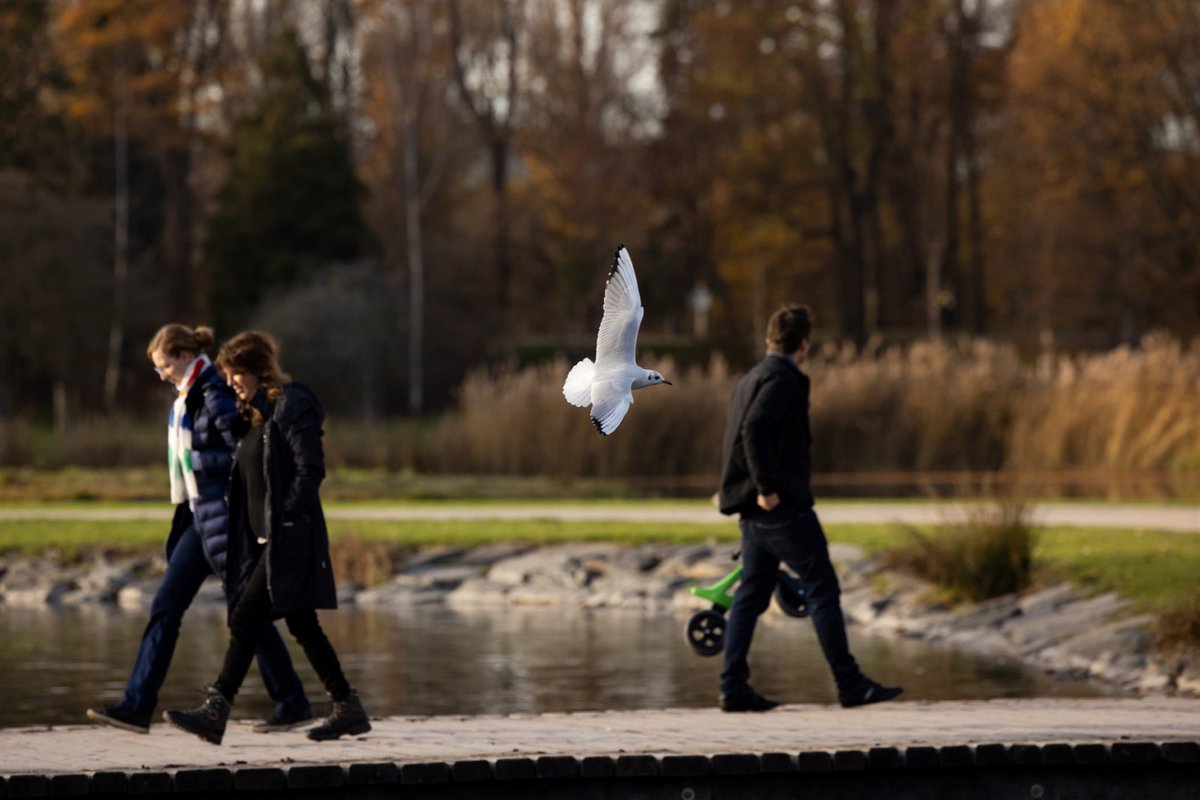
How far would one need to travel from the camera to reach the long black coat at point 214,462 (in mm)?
9055

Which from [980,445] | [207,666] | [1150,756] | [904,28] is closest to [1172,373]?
[980,445]

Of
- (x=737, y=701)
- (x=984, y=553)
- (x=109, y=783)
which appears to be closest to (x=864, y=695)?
(x=737, y=701)

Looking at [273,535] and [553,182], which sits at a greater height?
[553,182]

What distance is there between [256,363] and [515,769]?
2.06 metres

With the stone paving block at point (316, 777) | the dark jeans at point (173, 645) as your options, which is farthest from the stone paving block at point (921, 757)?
the dark jeans at point (173, 645)

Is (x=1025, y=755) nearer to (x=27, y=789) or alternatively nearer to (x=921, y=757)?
(x=921, y=757)

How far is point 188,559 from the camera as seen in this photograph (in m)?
9.23

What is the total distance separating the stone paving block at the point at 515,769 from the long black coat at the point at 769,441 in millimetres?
2250

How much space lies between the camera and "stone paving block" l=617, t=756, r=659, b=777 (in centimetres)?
795

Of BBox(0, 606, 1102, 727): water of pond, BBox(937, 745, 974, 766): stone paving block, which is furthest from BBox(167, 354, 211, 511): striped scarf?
BBox(937, 745, 974, 766): stone paving block

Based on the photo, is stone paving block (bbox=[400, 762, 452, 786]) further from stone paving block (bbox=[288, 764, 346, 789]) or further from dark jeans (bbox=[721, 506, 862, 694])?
dark jeans (bbox=[721, 506, 862, 694])

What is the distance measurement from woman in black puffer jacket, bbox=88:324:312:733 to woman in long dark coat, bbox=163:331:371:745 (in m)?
0.20

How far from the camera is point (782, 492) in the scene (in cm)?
977

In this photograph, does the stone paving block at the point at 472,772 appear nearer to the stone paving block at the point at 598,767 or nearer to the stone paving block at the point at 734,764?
the stone paving block at the point at 598,767
